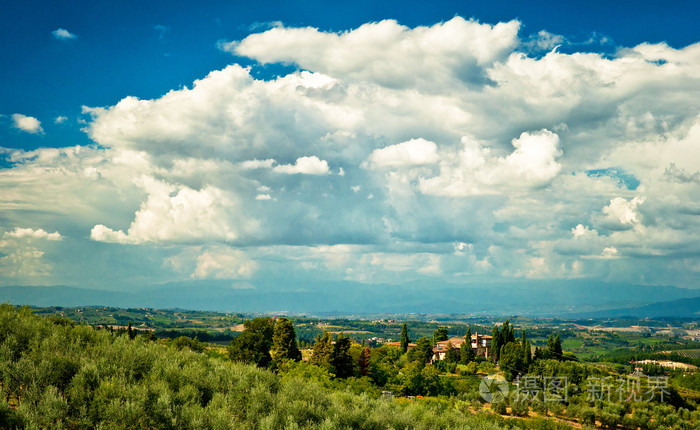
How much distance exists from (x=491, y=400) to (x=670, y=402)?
89.4 ft

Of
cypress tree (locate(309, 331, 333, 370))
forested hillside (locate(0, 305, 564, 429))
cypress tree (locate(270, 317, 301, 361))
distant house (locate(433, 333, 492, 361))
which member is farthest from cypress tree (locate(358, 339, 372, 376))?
distant house (locate(433, 333, 492, 361))

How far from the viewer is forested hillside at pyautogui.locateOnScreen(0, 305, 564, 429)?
15.9 m

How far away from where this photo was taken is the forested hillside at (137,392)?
626 inches

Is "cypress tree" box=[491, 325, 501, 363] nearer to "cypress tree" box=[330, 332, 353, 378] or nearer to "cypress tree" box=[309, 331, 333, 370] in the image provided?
"cypress tree" box=[330, 332, 353, 378]

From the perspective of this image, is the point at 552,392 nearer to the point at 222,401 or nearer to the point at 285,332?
the point at 285,332

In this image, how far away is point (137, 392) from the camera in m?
17.1

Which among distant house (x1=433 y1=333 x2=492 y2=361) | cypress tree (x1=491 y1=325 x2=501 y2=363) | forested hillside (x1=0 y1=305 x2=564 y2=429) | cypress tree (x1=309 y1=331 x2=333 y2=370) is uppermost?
forested hillside (x1=0 y1=305 x2=564 y2=429)

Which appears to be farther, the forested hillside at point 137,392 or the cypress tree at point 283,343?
the cypress tree at point 283,343

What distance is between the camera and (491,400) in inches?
2416

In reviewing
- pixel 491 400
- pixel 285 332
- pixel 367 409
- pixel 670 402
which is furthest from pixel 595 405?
pixel 367 409

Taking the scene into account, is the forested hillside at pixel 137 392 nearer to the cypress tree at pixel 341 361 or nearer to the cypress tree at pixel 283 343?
the cypress tree at pixel 341 361

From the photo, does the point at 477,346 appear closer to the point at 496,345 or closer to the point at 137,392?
the point at 496,345

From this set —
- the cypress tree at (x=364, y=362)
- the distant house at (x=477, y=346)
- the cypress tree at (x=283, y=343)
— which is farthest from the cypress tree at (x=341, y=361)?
the distant house at (x=477, y=346)

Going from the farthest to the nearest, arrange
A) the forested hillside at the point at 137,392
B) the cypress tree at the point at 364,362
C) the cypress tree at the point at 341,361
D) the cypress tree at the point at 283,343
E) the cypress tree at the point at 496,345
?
the cypress tree at the point at 496,345 → the cypress tree at the point at 364,362 → the cypress tree at the point at 283,343 → the cypress tree at the point at 341,361 → the forested hillside at the point at 137,392
